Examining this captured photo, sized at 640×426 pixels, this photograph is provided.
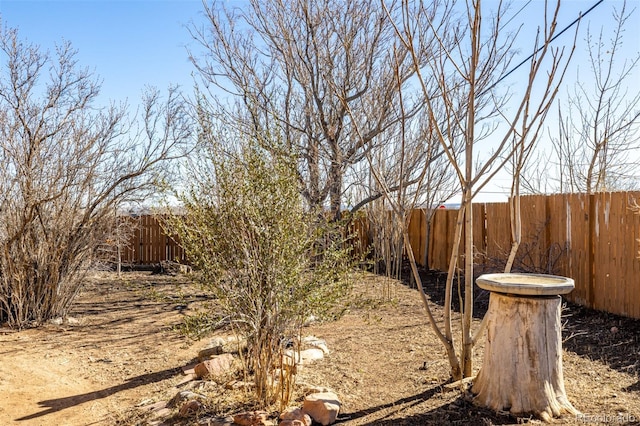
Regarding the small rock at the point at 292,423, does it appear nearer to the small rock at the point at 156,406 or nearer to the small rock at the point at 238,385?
the small rock at the point at 238,385

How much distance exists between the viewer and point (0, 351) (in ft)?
17.6

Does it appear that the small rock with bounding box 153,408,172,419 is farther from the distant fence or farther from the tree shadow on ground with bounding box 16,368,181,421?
the distant fence

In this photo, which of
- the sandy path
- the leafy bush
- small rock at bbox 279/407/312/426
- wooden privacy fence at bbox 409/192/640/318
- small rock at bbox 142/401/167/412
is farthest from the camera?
wooden privacy fence at bbox 409/192/640/318

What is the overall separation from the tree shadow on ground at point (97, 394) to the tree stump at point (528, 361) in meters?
2.93

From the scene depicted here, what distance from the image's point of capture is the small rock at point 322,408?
9.91 feet

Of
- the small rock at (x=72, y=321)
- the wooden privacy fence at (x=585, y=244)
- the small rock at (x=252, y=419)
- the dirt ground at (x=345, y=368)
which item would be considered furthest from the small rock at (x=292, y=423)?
the small rock at (x=72, y=321)

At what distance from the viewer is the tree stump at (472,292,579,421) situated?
2787 millimetres

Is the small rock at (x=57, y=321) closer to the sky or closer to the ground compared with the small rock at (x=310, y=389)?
closer to the ground

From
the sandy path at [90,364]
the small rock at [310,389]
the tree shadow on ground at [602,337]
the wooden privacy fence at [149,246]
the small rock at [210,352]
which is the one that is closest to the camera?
the small rock at [310,389]

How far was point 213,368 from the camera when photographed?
13.4ft

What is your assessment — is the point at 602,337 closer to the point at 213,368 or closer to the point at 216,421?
the point at 213,368

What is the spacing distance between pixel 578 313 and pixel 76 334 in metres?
6.07

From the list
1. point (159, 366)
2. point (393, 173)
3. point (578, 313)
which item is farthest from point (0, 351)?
point (578, 313)

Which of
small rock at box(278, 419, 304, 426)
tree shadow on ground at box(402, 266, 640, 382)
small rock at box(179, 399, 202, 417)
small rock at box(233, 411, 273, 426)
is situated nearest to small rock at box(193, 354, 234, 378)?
small rock at box(179, 399, 202, 417)
